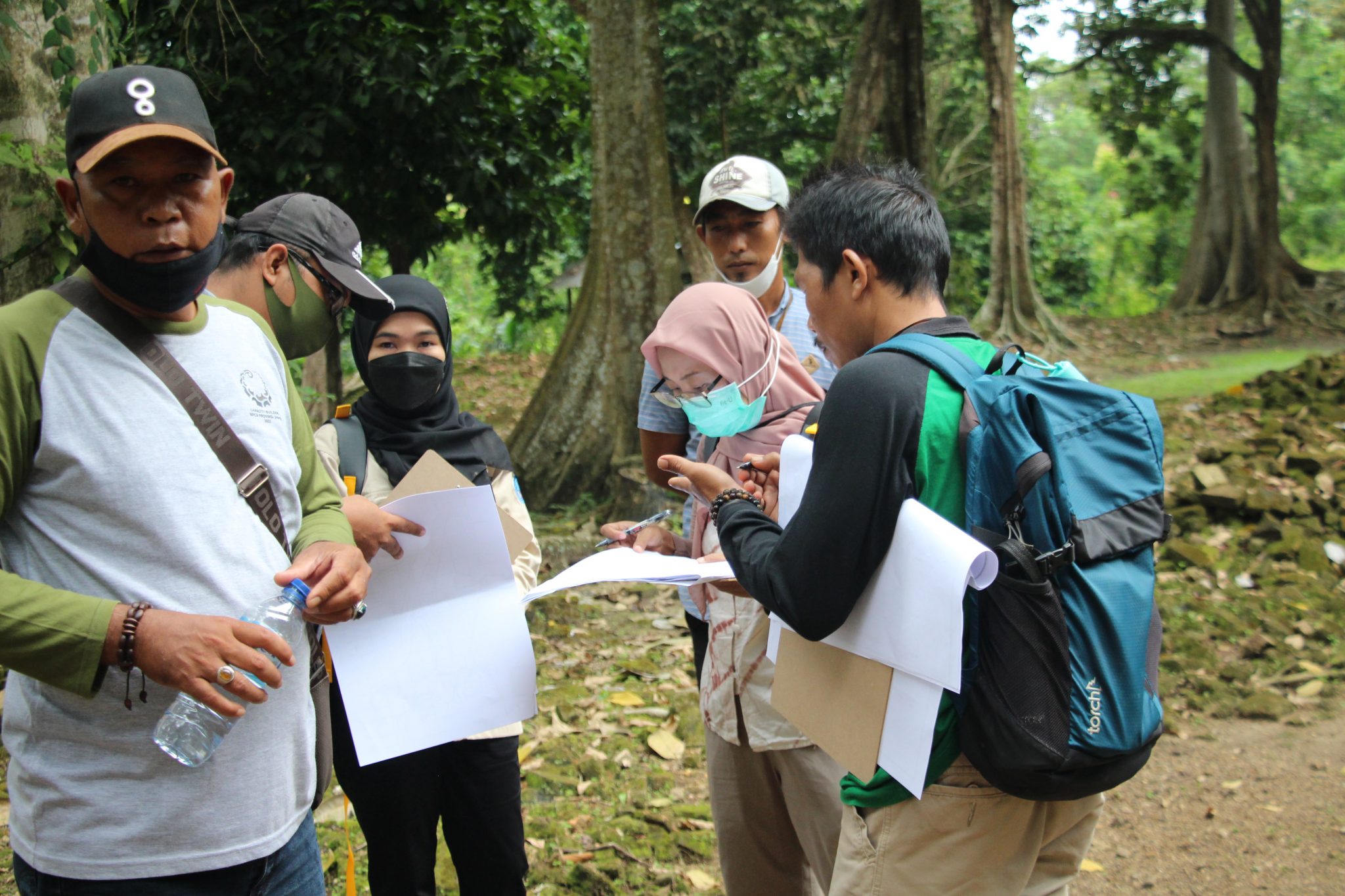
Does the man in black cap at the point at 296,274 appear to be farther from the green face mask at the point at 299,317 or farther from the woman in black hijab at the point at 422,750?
the woman in black hijab at the point at 422,750

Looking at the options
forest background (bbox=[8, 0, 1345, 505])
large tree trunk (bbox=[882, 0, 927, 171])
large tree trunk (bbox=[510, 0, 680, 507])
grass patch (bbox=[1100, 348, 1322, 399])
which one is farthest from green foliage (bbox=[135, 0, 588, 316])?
grass patch (bbox=[1100, 348, 1322, 399])

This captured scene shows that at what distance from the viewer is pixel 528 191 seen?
876 centimetres

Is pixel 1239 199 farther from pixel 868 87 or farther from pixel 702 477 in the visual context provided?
pixel 702 477

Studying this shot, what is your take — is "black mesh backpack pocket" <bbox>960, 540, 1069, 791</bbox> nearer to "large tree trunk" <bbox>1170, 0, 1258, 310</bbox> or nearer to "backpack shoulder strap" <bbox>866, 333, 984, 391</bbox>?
"backpack shoulder strap" <bbox>866, 333, 984, 391</bbox>

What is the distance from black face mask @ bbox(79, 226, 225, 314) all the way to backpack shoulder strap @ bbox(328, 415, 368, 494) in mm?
906

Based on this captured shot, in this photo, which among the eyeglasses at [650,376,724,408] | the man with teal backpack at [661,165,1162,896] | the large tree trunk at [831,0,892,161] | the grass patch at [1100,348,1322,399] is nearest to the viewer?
the man with teal backpack at [661,165,1162,896]

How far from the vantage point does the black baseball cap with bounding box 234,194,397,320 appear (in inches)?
101

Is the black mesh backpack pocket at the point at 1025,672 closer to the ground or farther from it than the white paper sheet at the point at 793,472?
closer to the ground

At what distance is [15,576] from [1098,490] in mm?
1631

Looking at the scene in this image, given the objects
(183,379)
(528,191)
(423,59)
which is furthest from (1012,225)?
(183,379)

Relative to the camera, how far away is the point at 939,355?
1737 mm

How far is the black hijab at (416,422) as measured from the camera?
108 inches

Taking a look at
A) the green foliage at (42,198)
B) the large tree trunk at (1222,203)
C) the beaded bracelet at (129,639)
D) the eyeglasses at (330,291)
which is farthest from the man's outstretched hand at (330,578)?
the large tree trunk at (1222,203)

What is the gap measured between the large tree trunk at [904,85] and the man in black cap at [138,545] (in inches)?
323
